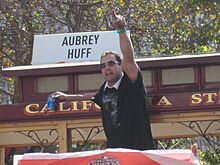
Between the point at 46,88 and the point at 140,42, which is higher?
the point at 140,42

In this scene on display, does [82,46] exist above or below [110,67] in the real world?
above

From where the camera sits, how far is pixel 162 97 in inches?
217

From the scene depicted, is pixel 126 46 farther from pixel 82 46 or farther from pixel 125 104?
pixel 82 46

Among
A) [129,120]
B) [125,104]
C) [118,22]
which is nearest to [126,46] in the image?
[118,22]

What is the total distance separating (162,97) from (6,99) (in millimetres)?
11649

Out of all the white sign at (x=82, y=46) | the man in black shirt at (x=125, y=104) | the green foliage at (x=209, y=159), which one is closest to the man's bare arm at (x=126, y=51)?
the man in black shirt at (x=125, y=104)

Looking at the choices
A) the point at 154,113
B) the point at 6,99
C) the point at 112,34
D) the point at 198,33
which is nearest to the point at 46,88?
the point at 112,34

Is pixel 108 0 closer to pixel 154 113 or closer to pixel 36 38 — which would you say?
pixel 36 38

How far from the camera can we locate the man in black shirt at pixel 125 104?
5.09 meters

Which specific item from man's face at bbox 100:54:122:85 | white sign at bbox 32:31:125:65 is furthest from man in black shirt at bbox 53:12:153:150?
white sign at bbox 32:31:125:65

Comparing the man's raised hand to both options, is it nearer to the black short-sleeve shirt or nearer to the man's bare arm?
the man's bare arm

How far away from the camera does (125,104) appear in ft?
16.9

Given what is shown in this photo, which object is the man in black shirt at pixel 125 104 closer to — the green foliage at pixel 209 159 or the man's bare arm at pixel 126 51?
the man's bare arm at pixel 126 51

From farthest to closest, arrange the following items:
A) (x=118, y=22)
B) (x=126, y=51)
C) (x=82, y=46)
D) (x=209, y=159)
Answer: (x=209, y=159)
(x=82, y=46)
(x=126, y=51)
(x=118, y=22)
